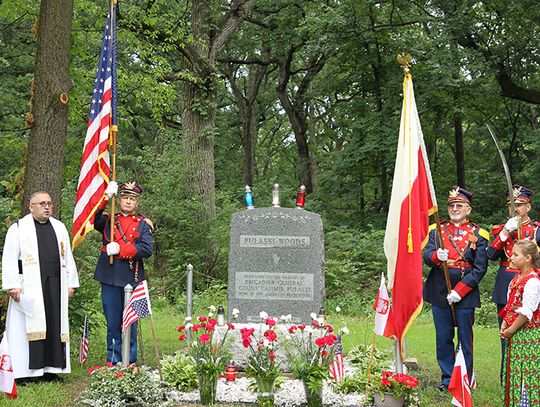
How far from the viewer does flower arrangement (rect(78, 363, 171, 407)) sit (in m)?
6.40

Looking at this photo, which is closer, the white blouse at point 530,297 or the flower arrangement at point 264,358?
the white blouse at point 530,297

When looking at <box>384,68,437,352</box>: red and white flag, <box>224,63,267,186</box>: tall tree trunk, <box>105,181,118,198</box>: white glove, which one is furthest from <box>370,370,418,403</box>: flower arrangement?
<box>224,63,267,186</box>: tall tree trunk

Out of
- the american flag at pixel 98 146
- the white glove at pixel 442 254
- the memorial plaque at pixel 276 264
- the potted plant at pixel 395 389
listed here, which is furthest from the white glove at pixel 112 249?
the white glove at pixel 442 254

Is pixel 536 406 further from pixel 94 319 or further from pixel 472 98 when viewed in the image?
pixel 472 98

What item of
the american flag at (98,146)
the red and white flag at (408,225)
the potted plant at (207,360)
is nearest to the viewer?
the red and white flag at (408,225)

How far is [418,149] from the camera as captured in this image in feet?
22.1

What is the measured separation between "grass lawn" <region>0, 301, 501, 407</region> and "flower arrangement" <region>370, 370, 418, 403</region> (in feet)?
1.46

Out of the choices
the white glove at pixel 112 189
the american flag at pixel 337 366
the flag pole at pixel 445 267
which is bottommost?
the american flag at pixel 337 366

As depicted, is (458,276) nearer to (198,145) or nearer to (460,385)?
(460,385)

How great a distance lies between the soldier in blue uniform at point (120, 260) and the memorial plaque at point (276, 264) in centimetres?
122

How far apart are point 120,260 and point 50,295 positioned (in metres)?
0.83

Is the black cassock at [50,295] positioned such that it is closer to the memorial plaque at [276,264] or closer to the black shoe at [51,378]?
the black shoe at [51,378]

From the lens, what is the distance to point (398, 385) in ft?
20.6

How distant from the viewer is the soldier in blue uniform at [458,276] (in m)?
7.03
